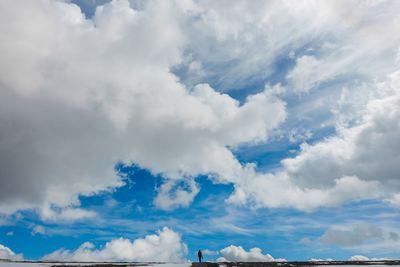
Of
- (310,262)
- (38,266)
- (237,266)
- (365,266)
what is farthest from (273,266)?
(38,266)

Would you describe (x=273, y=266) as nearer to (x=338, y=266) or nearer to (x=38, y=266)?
(x=338, y=266)

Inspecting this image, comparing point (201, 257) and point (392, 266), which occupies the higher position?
point (201, 257)

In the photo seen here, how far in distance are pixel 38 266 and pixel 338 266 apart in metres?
50.2

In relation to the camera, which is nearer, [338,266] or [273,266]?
[273,266]

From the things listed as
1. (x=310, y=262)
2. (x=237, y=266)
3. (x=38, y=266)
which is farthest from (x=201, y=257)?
(x=38, y=266)

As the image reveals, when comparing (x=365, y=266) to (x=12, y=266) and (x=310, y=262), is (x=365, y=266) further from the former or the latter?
(x=12, y=266)

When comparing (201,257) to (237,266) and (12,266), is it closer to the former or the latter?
(237,266)

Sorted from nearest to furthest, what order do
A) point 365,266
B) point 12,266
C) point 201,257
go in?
point 12,266 < point 365,266 < point 201,257

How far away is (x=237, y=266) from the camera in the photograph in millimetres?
54031

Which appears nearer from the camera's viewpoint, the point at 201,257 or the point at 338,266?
the point at 338,266

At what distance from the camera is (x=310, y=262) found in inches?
2467

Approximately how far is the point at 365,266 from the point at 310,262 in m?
9.11

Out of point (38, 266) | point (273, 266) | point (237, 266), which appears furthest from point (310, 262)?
point (38, 266)

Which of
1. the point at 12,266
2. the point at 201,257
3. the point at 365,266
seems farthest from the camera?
the point at 201,257
